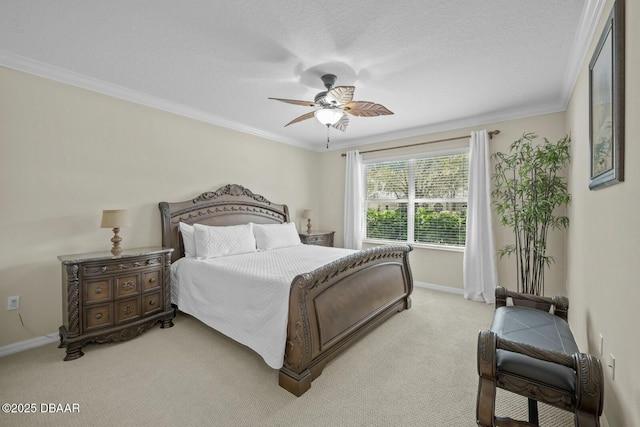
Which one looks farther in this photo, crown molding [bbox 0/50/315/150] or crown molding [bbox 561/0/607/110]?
crown molding [bbox 0/50/315/150]

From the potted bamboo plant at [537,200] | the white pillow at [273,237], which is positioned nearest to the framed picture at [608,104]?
the potted bamboo plant at [537,200]

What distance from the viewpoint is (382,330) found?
2.92 metres

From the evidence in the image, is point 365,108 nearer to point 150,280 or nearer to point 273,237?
point 273,237

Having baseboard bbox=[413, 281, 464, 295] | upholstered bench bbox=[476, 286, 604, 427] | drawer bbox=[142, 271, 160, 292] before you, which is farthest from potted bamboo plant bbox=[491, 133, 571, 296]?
drawer bbox=[142, 271, 160, 292]

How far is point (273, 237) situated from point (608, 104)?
11.6 feet

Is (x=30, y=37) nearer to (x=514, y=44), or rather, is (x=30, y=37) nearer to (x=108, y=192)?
(x=108, y=192)

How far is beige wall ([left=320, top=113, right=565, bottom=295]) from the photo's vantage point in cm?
342

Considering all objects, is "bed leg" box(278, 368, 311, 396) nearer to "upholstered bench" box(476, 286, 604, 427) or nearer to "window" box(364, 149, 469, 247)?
"upholstered bench" box(476, 286, 604, 427)

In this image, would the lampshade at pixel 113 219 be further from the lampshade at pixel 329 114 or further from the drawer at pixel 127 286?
the lampshade at pixel 329 114

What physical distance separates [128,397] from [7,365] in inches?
51.1

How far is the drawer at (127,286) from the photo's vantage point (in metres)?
2.60

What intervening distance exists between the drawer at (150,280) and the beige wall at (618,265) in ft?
11.5

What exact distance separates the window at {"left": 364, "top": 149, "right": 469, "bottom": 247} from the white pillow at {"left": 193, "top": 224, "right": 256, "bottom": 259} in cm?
247

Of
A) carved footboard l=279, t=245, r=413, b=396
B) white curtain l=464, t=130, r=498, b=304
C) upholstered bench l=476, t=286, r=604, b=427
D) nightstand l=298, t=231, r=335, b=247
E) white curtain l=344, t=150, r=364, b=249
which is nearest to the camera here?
upholstered bench l=476, t=286, r=604, b=427
